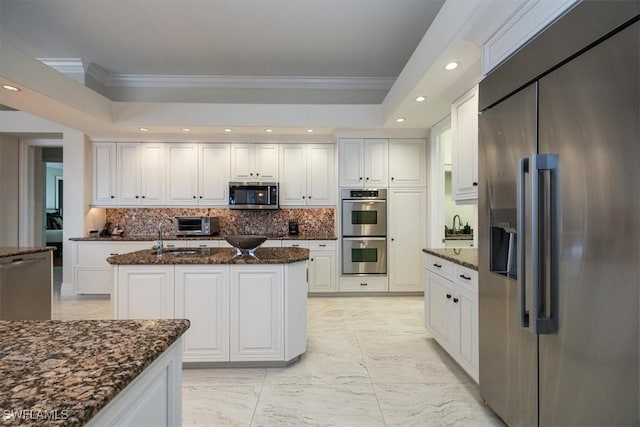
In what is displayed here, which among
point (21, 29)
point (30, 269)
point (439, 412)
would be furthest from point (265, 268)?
point (21, 29)

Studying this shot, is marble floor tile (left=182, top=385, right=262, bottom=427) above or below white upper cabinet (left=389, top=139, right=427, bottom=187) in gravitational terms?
below

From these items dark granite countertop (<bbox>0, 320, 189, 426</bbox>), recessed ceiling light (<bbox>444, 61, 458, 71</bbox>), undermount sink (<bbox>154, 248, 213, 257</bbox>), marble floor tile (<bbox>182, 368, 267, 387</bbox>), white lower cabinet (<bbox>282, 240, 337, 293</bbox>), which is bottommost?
marble floor tile (<bbox>182, 368, 267, 387</bbox>)

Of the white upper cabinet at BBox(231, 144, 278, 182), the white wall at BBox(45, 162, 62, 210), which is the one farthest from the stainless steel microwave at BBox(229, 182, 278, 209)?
the white wall at BBox(45, 162, 62, 210)

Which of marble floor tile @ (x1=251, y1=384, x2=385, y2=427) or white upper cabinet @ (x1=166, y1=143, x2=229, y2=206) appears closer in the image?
marble floor tile @ (x1=251, y1=384, x2=385, y2=427)

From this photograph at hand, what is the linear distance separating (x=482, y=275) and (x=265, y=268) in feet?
4.87

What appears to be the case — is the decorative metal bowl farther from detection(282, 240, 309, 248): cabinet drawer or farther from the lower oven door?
the lower oven door

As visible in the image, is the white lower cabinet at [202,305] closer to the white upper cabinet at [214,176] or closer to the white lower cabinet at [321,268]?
the white lower cabinet at [321,268]

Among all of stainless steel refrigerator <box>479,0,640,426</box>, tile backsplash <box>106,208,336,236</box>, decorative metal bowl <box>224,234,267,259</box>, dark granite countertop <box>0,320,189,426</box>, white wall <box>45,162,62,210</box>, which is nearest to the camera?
dark granite countertop <box>0,320,189,426</box>

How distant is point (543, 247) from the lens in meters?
1.31

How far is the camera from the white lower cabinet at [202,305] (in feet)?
8.02

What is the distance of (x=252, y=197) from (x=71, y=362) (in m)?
4.01

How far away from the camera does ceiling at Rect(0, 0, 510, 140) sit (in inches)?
112

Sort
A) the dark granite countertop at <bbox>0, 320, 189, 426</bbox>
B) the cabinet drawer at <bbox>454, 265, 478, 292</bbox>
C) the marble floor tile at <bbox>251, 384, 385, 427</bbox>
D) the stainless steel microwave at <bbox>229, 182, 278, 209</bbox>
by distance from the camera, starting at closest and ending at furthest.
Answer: the dark granite countertop at <bbox>0, 320, 189, 426</bbox> < the marble floor tile at <bbox>251, 384, 385, 427</bbox> < the cabinet drawer at <bbox>454, 265, 478, 292</bbox> < the stainless steel microwave at <bbox>229, 182, 278, 209</bbox>

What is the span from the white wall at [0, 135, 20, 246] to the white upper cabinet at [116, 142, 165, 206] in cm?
159
